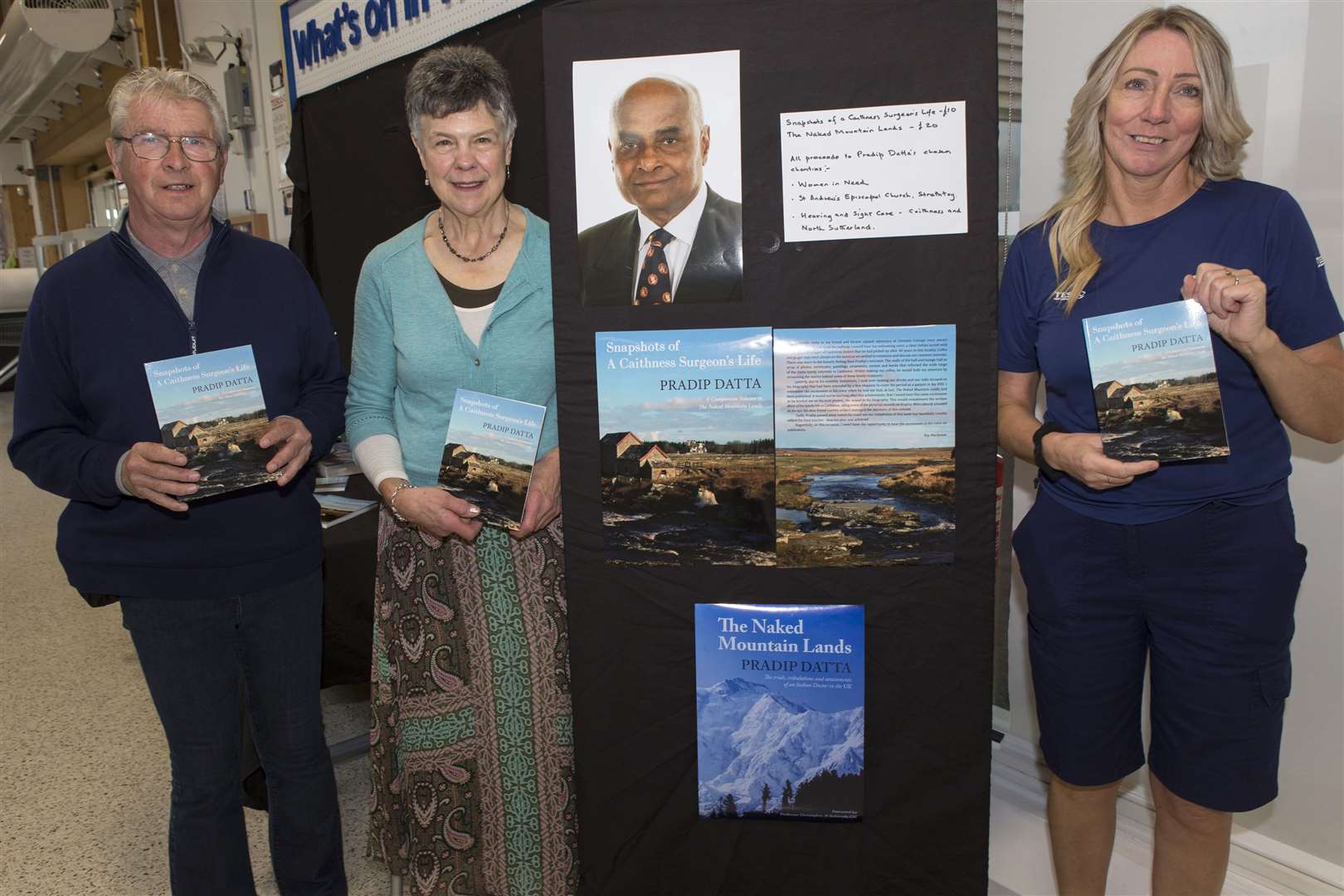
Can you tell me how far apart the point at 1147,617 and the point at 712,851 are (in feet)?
2.74

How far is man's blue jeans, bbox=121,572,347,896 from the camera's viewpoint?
5.07 feet

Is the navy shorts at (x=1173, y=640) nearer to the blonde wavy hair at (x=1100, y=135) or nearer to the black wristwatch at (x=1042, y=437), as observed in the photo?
the black wristwatch at (x=1042, y=437)

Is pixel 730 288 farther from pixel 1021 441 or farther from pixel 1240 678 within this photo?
pixel 1240 678

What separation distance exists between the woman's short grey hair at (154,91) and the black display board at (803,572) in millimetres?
638

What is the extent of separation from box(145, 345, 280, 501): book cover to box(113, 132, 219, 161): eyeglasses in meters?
0.34

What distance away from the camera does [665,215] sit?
134cm

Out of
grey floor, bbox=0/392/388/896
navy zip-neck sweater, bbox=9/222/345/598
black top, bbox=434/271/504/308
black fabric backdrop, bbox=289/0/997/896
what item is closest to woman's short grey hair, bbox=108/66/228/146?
navy zip-neck sweater, bbox=9/222/345/598

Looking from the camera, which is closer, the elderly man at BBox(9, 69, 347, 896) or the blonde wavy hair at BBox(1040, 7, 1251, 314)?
the blonde wavy hair at BBox(1040, 7, 1251, 314)

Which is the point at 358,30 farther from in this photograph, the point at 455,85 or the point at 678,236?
the point at 678,236

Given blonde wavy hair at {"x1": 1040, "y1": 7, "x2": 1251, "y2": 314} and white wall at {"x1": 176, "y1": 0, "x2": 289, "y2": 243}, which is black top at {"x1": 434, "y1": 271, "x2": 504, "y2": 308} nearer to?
blonde wavy hair at {"x1": 1040, "y1": 7, "x2": 1251, "y2": 314}

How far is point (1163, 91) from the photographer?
1.30 m

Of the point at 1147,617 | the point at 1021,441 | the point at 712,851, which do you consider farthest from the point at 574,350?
the point at 1147,617

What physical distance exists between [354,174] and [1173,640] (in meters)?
3.32

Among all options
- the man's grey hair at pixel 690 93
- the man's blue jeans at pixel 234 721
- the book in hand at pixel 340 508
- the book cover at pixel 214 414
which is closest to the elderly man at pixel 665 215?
the man's grey hair at pixel 690 93
